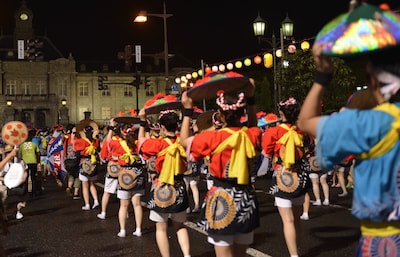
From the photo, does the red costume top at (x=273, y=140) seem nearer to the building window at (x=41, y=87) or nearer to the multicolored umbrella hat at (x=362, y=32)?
the multicolored umbrella hat at (x=362, y=32)

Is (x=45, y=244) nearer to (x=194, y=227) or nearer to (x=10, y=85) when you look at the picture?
(x=194, y=227)

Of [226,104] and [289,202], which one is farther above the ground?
[226,104]

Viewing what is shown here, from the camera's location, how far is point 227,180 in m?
4.75

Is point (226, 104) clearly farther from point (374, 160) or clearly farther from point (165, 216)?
point (165, 216)

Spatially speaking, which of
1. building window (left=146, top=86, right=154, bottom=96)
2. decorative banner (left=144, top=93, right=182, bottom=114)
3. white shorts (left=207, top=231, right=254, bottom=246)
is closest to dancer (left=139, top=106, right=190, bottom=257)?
decorative banner (left=144, top=93, right=182, bottom=114)

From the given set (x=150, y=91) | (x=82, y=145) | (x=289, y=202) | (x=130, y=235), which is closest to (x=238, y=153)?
(x=289, y=202)

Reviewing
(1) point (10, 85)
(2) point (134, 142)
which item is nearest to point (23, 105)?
(1) point (10, 85)

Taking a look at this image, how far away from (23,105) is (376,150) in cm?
9625

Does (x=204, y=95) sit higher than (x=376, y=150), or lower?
higher

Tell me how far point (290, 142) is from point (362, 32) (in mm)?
4439

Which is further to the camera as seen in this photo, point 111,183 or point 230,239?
point 111,183

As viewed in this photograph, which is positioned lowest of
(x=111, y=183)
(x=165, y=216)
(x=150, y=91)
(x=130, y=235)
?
(x=130, y=235)

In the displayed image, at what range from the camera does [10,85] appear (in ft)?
316

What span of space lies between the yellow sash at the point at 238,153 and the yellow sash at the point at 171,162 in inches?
75.8
